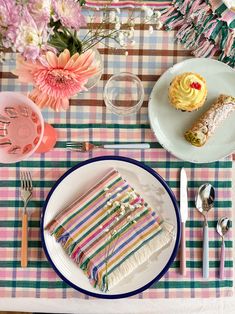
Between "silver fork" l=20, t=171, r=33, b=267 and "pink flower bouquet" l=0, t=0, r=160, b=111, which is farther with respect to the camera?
"silver fork" l=20, t=171, r=33, b=267

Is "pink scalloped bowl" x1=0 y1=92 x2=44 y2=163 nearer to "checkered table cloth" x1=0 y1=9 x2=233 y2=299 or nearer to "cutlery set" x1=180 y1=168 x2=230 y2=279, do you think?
"checkered table cloth" x1=0 y1=9 x2=233 y2=299

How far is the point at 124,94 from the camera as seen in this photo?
41.6 inches

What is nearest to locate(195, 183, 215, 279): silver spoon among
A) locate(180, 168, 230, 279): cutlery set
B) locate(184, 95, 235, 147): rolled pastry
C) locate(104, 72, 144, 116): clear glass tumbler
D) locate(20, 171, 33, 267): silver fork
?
locate(180, 168, 230, 279): cutlery set

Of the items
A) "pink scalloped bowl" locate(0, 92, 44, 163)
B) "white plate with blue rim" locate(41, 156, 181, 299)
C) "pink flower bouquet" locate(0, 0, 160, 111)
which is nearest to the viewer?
"pink flower bouquet" locate(0, 0, 160, 111)

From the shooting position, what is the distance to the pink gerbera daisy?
72 centimetres

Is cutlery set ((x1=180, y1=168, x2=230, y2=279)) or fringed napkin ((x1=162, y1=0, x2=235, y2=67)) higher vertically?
fringed napkin ((x1=162, y1=0, x2=235, y2=67))

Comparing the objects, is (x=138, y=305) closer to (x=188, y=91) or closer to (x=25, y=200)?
(x=25, y=200)

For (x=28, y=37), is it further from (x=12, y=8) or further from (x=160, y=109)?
(x=160, y=109)

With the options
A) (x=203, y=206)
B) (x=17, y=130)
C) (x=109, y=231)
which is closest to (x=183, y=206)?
(x=203, y=206)

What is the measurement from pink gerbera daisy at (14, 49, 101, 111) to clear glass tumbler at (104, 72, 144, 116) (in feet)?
0.96

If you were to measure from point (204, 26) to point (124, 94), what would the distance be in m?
0.23

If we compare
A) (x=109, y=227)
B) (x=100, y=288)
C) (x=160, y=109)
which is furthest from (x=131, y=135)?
(x=100, y=288)

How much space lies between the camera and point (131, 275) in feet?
3.47

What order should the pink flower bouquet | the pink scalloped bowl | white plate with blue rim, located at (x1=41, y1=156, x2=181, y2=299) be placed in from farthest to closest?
white plate with blue rim, located at (x1=41, y1=156, x2=181, y2=299)
the pink scalloped bowl
the pink flower bouquet
